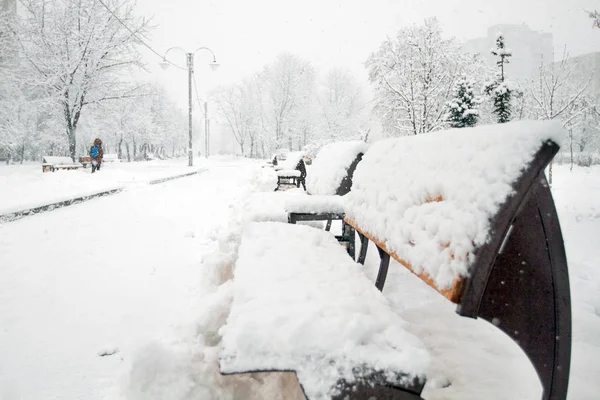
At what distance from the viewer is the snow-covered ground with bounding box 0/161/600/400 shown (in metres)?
1.41

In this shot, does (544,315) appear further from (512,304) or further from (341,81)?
(341,81)

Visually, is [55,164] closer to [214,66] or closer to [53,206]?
[214,66]

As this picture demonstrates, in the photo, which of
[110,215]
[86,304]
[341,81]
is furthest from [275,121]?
[86,304]

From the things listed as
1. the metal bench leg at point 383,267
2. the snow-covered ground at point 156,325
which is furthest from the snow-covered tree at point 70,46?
the metal bench leg at point 383,267

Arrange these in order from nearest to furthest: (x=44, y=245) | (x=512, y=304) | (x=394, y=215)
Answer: (x=512, y=304), (x=394, y=215), (x=44, y=245)

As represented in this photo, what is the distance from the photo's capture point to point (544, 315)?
1101 mm

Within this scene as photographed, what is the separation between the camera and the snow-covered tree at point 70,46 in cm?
1600

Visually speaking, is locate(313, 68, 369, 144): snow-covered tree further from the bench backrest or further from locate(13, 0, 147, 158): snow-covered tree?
the bench backrest

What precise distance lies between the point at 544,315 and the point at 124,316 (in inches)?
95.2

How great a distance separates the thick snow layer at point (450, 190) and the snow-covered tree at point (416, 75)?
1289 centimetres

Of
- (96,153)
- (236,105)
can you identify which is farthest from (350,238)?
(236,105)

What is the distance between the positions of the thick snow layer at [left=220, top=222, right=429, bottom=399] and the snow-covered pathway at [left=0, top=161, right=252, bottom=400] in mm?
661

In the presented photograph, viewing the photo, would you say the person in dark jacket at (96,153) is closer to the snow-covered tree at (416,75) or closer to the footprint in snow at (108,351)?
the snow-covered tree at (416,75)

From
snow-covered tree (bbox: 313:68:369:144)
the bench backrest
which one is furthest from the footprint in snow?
snow-covered tree (bbox: 313:68:369:144)
